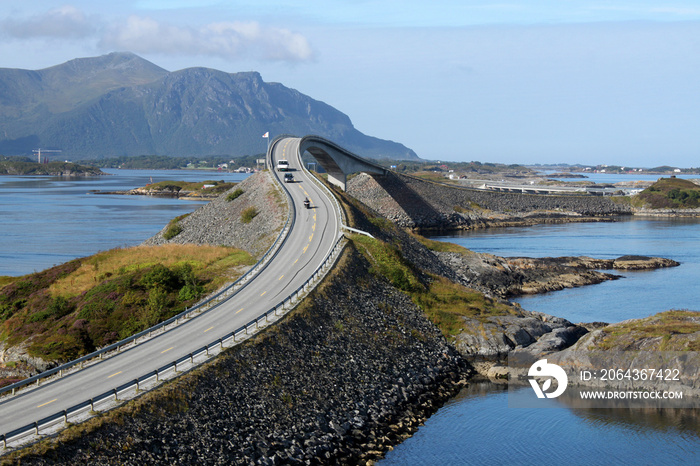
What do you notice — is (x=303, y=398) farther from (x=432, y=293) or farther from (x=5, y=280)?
(x=5, y=280)

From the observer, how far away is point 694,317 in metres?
49.2

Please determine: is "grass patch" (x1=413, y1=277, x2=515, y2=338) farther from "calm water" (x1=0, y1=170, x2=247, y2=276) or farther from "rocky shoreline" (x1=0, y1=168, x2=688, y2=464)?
"calm water" (x1=0, y1=170, x2=247, y2=276)

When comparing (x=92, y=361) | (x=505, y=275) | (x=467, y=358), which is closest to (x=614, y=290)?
(x=505, y=275)

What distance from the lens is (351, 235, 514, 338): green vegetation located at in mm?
55062

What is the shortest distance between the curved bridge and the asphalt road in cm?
5327

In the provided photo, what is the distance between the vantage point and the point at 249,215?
265 ft

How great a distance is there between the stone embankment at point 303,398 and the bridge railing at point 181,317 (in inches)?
204

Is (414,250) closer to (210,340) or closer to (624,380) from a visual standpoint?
(624,380)

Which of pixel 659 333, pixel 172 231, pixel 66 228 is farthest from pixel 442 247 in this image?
pixel 66 228

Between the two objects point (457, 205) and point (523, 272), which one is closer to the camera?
point (523, 272)

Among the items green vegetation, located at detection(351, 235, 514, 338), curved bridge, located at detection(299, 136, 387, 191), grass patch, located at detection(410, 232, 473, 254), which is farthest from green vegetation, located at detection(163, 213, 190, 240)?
curved bridge, located at detection(299, 136, 387, 191)

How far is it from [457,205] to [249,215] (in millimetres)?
95942

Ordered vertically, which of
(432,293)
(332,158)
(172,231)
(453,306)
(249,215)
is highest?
(332,158)

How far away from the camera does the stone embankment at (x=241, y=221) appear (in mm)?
71625
